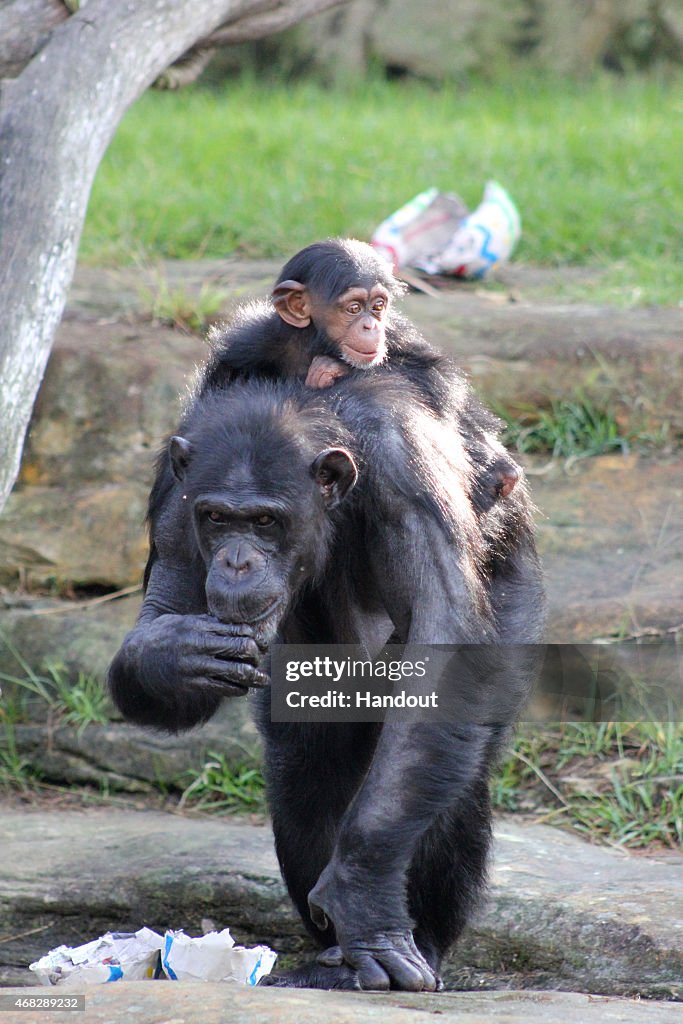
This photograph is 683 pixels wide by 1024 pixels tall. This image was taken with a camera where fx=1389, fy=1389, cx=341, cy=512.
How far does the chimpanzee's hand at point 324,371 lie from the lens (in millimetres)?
4117

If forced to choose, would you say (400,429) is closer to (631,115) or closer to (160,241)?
(160,241)

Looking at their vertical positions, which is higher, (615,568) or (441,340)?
(441,340)

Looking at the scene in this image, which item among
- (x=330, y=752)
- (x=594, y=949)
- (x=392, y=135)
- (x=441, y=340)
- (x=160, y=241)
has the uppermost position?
(x=392, y=135)

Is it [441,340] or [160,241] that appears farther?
[160,241]

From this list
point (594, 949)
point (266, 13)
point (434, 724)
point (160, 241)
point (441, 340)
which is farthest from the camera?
point (160, 241)

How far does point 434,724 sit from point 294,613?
72cm

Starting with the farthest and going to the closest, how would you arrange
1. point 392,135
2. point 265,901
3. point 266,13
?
point 392,135
point 266,13
point 265,901

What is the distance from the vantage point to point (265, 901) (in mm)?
4457

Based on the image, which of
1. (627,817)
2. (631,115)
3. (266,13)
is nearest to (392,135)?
(631,115)

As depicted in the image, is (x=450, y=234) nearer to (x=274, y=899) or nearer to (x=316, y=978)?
(x=274, y=899)

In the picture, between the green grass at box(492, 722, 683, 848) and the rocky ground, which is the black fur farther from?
the green grass at box(492, 722, 683, 848)

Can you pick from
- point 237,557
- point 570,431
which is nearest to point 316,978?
point 237,557

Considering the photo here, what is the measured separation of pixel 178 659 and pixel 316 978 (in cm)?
94

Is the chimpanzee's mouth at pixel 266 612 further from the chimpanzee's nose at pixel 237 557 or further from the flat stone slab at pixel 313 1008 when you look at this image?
the flat stone slab at pixel 313 1008
